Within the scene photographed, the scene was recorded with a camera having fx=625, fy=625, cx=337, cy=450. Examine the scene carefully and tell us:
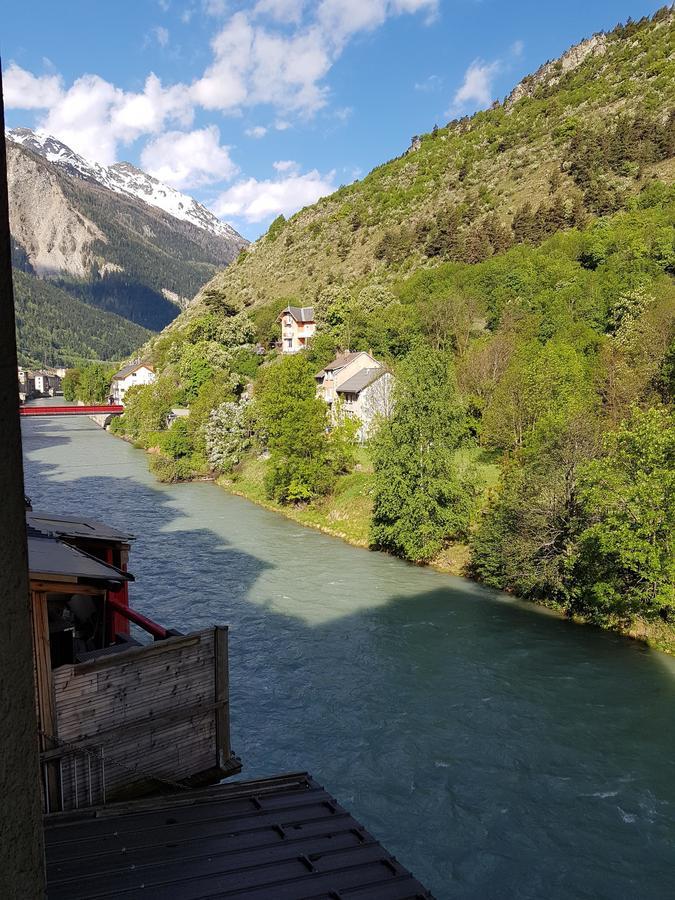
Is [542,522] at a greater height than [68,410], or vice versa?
[68,410]

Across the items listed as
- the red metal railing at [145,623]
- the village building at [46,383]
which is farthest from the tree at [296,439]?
the village building at [46,383]

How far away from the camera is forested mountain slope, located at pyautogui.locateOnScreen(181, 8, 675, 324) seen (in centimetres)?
7575

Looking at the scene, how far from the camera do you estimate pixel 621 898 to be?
10.6m

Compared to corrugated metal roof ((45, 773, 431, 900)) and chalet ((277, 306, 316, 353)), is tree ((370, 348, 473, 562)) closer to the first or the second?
corrugated metal roof ((45, 773, 431, 900))

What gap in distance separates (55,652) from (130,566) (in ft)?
62.7

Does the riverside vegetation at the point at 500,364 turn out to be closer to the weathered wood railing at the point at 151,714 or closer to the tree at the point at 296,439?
the tree at the point at 296,439

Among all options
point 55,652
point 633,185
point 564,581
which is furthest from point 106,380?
point 55,652

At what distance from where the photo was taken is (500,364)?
138ft

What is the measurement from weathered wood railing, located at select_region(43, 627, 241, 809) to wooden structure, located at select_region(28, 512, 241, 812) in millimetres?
12

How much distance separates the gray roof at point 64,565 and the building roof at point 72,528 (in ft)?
3.93

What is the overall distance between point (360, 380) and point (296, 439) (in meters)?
14.1

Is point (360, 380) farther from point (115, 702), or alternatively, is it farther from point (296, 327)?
point (115, 702)

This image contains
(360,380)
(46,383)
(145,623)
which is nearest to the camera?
(145,623)

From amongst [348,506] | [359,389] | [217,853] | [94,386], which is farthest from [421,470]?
[94,386]
